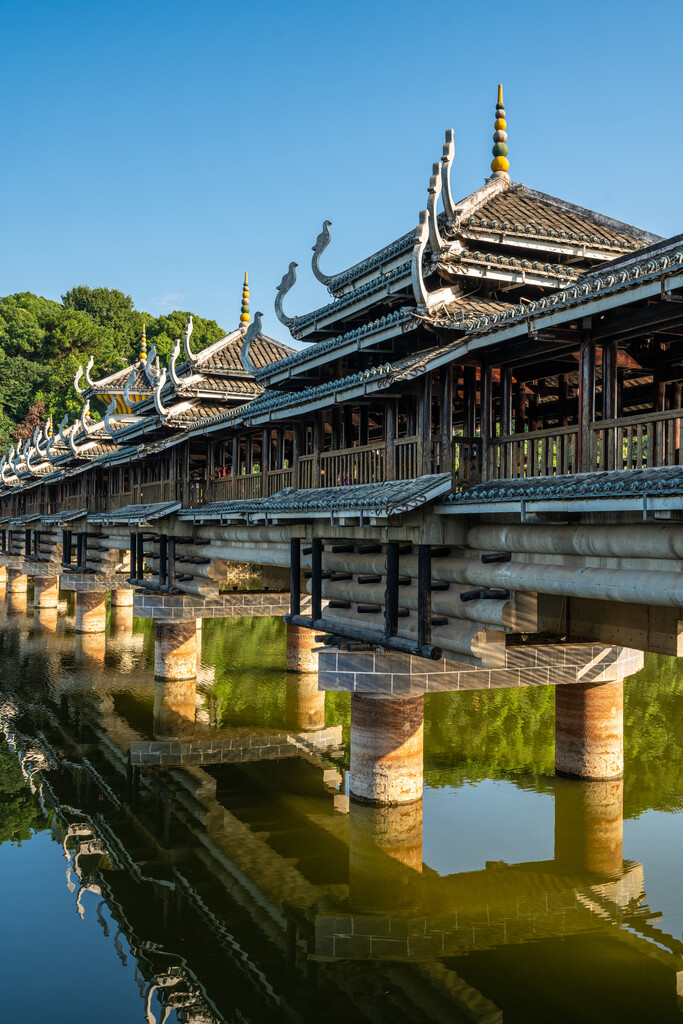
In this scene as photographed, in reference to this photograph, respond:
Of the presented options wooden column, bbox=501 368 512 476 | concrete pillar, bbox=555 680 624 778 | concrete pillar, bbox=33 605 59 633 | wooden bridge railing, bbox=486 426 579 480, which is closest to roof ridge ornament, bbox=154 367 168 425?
concrete pillar, bbox=555 680 624 778

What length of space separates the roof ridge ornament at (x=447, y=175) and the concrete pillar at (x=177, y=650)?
54.0 feet

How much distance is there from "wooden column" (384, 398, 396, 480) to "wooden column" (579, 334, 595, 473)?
4058 mm

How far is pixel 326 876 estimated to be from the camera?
1403 cm

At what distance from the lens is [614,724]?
17125 millimetres

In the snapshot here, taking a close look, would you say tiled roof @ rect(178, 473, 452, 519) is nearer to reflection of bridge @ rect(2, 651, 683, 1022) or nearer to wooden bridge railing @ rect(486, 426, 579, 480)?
wooden bridge railing @ rect(486, 426, 579, 480)

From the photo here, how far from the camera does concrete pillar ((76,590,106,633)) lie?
125 ft

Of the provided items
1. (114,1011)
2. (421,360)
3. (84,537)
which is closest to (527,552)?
(421,360)

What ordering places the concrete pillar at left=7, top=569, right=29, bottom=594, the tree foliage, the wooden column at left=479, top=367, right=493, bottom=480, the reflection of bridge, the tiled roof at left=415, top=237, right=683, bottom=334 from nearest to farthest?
the tiled roof at left=415, top=237, right=683, bottom=334, the reflection of bridge, the wooden column at left=479, top=367, right=493, bottom=480, the concrete pillar at left=7, top=569, right=29, bottom=594, the tree foliage

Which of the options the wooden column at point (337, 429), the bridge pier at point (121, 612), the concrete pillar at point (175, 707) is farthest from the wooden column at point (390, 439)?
the bridge pier at point (121, 612)

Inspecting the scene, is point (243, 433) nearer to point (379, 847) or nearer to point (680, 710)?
point (379, 847)

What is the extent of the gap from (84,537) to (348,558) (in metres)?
24.5

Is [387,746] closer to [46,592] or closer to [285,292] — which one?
[285,292]

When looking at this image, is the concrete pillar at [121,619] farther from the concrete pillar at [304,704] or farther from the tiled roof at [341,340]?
the tiled roof at [341,340]

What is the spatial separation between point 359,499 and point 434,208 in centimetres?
484
